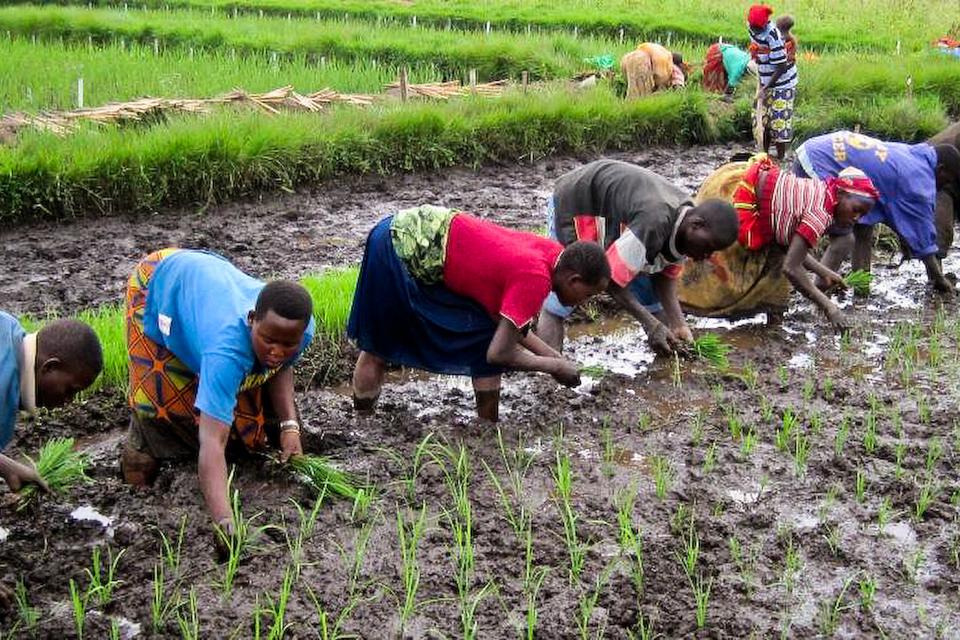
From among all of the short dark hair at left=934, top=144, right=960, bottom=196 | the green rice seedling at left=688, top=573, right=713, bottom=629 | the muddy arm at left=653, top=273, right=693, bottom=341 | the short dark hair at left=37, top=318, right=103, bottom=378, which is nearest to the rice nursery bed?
the green rice seedling at left=688, top=573, right=713, bottom=629

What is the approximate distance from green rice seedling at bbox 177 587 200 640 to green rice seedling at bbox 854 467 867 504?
2373 mm

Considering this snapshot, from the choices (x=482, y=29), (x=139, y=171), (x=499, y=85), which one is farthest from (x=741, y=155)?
(x=482, y=29)

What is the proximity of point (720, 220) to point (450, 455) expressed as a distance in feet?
5.08

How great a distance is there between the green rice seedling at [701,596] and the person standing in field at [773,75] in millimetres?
7493

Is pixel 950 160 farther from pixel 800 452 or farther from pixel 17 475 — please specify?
pixel 17 475

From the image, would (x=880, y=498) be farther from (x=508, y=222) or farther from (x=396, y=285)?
(x=508, y=222)

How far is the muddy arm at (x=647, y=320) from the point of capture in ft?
15.6

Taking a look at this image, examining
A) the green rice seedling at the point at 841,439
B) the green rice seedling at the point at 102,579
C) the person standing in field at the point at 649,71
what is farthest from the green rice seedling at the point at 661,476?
the person standing in field at the point at 649,71

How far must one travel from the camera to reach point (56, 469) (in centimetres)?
361

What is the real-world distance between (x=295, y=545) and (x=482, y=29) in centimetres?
1582

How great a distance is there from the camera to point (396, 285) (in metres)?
4.25

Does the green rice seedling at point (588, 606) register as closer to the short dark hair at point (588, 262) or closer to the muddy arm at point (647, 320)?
the short dark hair at point (588, 262)

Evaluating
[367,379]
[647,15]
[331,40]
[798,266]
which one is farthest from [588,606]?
[647,15]

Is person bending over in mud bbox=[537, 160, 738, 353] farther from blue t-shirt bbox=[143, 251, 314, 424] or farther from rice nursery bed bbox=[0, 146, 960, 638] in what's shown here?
blue t-shirt bbox=[143, 251, 314, 424]
